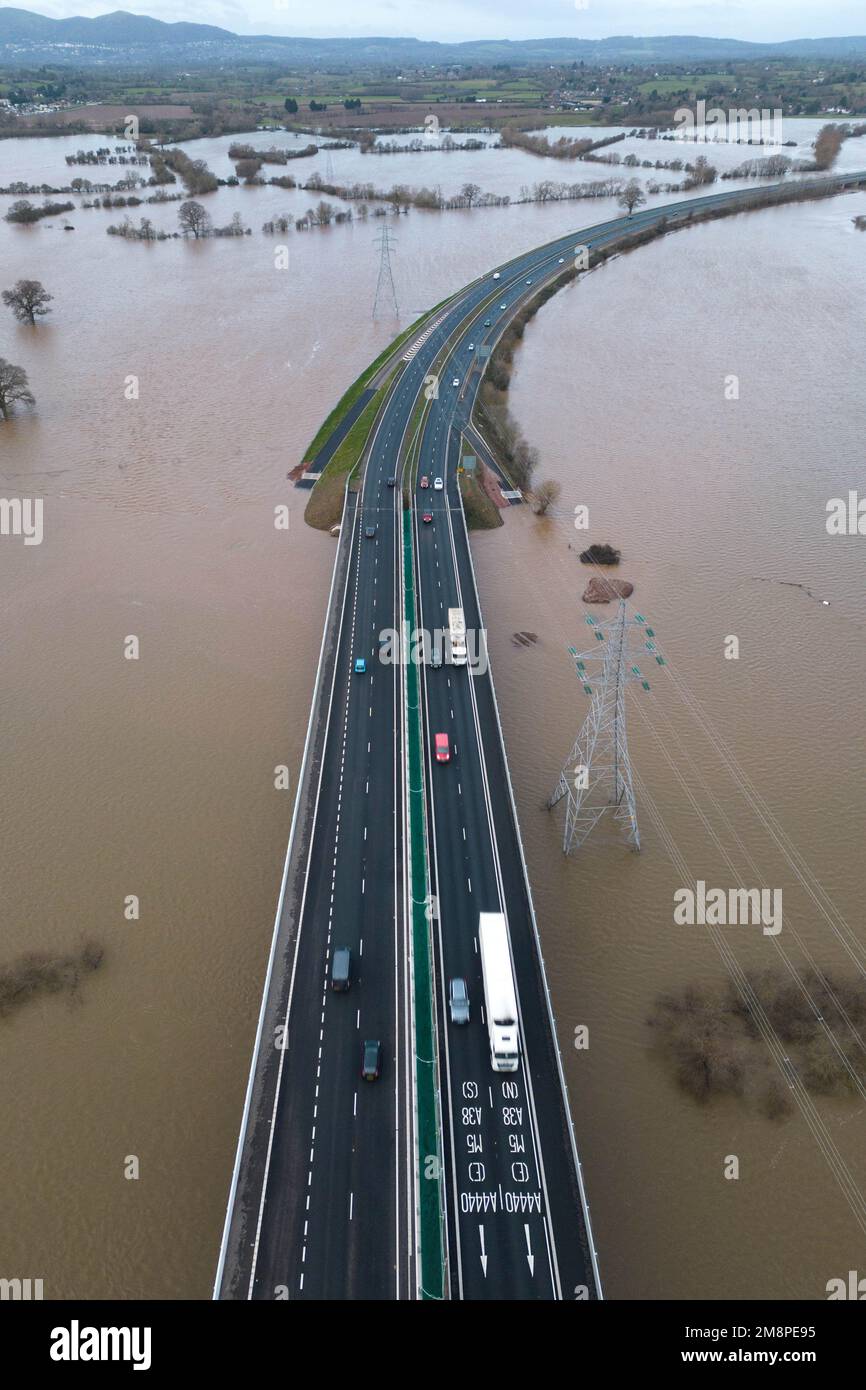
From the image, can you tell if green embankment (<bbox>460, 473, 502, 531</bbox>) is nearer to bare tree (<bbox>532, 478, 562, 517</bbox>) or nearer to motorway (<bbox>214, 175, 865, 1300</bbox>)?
bare tree (<bbox>532, 478, 562, 517</bbox>)

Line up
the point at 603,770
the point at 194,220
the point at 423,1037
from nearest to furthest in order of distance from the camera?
the point at 423,1037 < the point at 603,770 < the point at 194,220

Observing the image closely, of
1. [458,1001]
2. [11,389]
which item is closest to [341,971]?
[458,1001]

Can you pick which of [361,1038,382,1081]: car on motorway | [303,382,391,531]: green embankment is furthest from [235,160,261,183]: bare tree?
[361,1038,382,1081]: car on motorway

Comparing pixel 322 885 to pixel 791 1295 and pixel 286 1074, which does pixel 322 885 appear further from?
pixel 791 1295

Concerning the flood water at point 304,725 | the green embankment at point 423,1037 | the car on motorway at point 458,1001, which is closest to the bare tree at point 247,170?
the flood water at point 304,725

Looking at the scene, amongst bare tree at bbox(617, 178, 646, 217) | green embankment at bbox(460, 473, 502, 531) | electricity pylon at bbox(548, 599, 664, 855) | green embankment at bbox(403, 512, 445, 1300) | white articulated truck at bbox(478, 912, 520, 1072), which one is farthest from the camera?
bare tree at bbox(617, 178, 646, 217)

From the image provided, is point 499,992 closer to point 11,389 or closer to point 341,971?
point 341,971

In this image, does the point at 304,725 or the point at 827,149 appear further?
the point at 827,149
